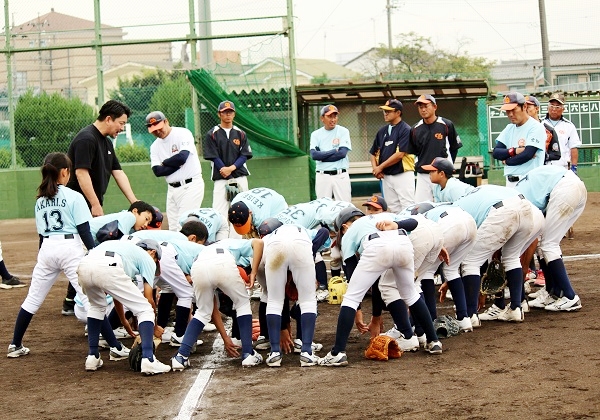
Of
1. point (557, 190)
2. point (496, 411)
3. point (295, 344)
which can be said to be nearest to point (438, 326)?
point (295, 344)

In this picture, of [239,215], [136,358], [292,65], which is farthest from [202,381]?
[292,65]

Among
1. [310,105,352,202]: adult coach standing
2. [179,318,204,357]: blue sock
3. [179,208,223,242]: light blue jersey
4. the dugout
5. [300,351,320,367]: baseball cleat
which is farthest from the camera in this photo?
the dugout

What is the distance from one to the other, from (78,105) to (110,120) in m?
10.3

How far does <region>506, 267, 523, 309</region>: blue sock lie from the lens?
27.9 ft

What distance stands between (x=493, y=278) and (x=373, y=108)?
13.6m

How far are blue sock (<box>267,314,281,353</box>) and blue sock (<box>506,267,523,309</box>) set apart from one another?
91.5 inches

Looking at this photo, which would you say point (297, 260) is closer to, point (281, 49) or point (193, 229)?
point (193, 229)

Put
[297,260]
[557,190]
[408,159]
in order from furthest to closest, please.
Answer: [408,159], [557,190], [297,260]

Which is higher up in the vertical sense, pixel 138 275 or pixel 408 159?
pixel 408 159

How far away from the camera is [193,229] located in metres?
8.18

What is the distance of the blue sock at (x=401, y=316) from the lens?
753 centimetres

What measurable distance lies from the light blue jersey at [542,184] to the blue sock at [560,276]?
523mm

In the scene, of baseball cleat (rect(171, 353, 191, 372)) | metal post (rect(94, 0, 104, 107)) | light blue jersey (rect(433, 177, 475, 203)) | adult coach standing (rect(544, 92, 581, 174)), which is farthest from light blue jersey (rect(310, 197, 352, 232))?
metal post (rect(94, 0, 104, 107))

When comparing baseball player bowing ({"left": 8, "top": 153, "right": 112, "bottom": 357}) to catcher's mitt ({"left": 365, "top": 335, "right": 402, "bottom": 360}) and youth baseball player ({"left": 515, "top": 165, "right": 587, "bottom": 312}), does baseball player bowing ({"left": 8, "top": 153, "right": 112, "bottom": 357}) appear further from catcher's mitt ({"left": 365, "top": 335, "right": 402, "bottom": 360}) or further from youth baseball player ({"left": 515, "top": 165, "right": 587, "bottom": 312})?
youth baseball player ({"left": 515, "top": 165, "right": 587, "bottom": 312})
